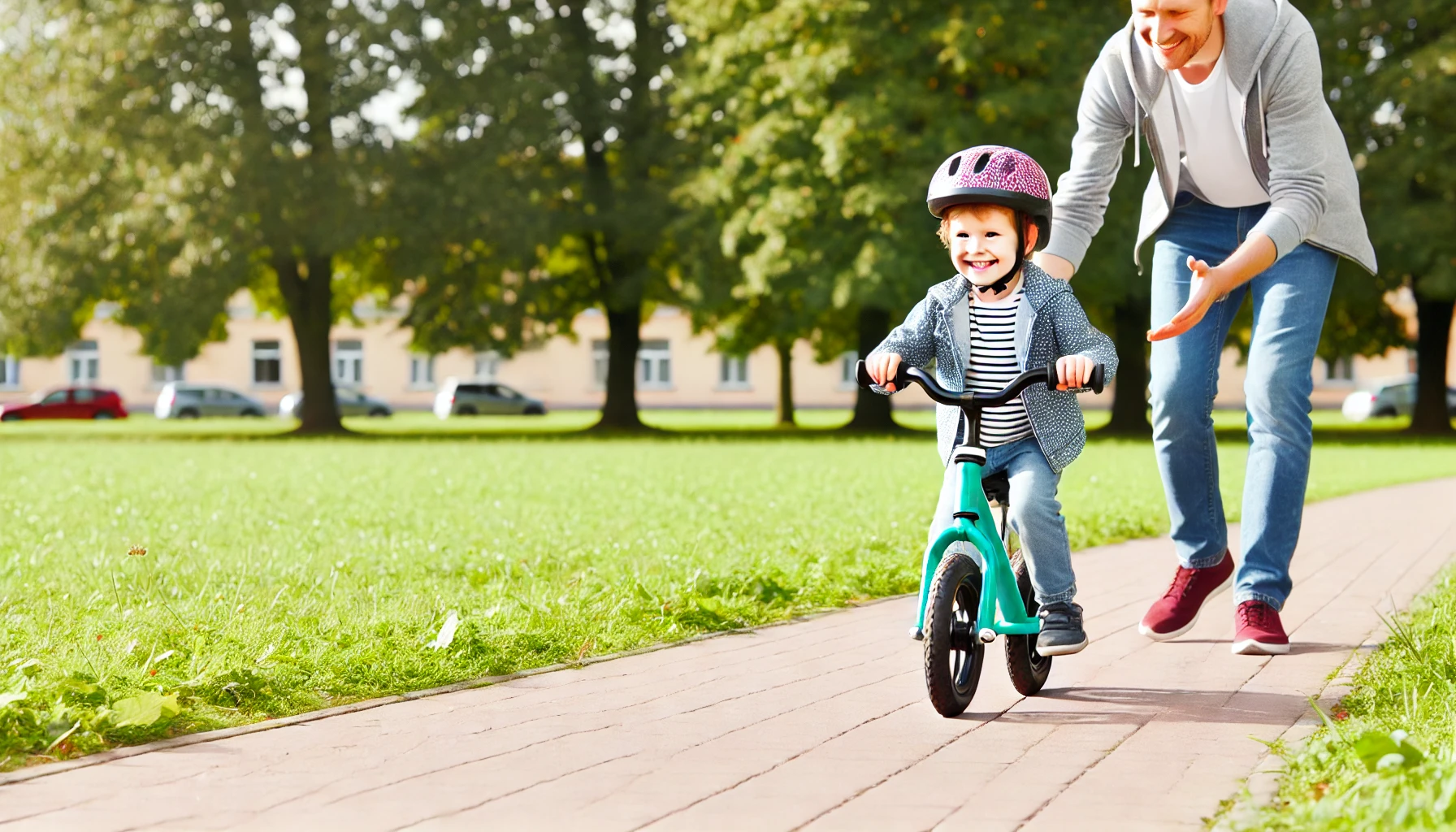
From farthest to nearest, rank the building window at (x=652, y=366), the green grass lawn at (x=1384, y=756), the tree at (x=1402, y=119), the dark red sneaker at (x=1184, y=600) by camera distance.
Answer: the building window at (x=652, y=366), the tree at (x=1402, y=119), the dark red sneaker at (x=1184, y=600), the green grass lawn at (x=1384, y=756)

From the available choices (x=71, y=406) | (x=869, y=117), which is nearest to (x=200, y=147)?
(x=869, y=117)

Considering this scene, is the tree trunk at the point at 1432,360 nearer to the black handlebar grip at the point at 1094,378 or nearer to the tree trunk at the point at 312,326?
the tree trunk at the point at 312,326

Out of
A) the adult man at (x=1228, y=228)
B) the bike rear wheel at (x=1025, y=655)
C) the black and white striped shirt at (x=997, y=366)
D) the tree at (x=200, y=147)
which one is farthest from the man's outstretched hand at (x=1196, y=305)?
the tree at (x=200, y=147)

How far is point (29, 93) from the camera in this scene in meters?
30.7

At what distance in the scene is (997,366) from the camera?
432 cm

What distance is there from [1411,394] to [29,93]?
142 feet

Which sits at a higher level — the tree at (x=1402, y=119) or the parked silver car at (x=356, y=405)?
the tree at (x=1402, y=119)

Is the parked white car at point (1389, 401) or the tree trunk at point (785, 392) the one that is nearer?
the tree trunk at point (785, 392)

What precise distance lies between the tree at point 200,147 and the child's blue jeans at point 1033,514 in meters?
27.3

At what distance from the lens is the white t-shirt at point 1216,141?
510 cm

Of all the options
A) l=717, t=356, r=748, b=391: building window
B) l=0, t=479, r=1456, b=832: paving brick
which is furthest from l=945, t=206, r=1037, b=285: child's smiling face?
l=717, t=356, r=748, b=391: building window

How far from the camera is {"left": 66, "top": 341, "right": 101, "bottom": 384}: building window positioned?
72875 mm

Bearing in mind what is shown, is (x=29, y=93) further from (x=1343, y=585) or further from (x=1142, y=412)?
(x=1343, y=585)

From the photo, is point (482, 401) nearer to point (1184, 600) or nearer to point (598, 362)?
point (598, 362)
